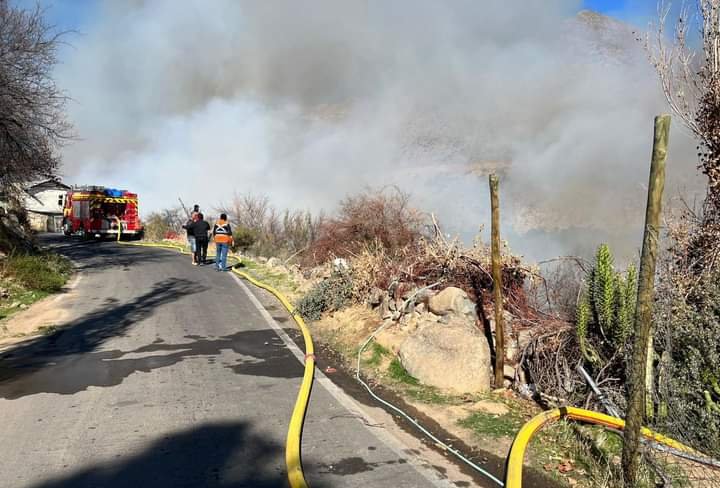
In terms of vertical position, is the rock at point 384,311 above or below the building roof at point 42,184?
below

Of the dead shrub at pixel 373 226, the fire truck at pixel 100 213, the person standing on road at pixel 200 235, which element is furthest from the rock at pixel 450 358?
the fire truck at pixel 100 213

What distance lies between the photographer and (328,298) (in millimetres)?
9898

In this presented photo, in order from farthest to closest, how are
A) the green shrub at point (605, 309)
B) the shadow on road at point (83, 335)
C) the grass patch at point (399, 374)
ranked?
the shadow on road at point (83, 335) < the grass patch at point (399, 374) < the green shrub at point (605, 309)

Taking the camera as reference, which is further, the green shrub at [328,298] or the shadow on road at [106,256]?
the shadow on road at [106,256]

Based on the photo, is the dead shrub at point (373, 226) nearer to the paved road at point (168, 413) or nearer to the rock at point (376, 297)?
the rock at point (376, 297)

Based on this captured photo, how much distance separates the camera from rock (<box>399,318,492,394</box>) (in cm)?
627

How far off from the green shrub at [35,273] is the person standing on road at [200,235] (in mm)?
3962

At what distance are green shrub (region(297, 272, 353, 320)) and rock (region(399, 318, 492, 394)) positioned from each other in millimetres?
2957

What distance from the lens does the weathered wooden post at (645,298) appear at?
11.7 feet

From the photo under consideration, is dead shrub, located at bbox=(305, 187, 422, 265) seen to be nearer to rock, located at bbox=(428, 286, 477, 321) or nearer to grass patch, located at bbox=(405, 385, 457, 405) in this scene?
rock, located at bbox=(428, 286, 477, 321)

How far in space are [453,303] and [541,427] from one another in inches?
107

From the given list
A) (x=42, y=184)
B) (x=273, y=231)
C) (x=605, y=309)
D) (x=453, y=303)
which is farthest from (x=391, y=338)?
(x=42, y=184)

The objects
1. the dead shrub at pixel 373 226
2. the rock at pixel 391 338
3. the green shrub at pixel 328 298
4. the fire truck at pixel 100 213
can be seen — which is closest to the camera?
the rock at pixel 391 338

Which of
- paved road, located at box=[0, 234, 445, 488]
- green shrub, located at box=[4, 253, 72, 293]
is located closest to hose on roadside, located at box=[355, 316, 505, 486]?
paved road, located at box=[0, 234, 445, 488]
